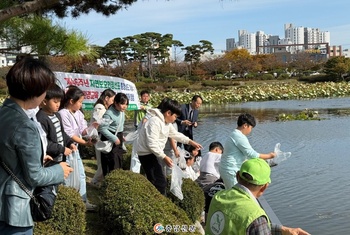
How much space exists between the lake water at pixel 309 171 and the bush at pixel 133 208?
2.30 m

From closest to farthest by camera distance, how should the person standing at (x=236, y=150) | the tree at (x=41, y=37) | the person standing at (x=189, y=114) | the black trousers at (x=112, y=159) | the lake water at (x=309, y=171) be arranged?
the person standing at (x=236, y=150)
the tree at (x=41, y=37)
the black trousers at (x=112, y=159)
the lake water at (x=309, y=171)
the person standing at (x=189, y=114)

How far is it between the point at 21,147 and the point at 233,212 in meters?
1.00

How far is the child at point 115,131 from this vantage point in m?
5.49

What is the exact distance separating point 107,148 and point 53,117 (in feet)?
5.86

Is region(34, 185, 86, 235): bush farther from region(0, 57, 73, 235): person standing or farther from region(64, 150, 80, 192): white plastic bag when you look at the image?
region(0, 57, 73, 235): person standing

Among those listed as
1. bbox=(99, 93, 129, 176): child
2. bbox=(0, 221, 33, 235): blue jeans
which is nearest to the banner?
bbox=(99, 93, 129, 176): child

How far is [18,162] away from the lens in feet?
6.82

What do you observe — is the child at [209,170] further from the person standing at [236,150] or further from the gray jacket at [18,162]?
the gray jacket at [18,162]

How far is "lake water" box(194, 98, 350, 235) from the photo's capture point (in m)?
5.84

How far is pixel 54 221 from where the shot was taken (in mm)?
3393

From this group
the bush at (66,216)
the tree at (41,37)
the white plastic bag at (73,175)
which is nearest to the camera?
the bush at (66,216)

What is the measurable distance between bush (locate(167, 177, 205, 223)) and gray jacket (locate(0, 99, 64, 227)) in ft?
8.98

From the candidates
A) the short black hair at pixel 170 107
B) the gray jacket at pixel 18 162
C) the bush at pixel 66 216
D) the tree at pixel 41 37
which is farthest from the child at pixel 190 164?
the gray jacket at pixel 18 162

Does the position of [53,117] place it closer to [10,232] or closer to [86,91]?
[10,232]
